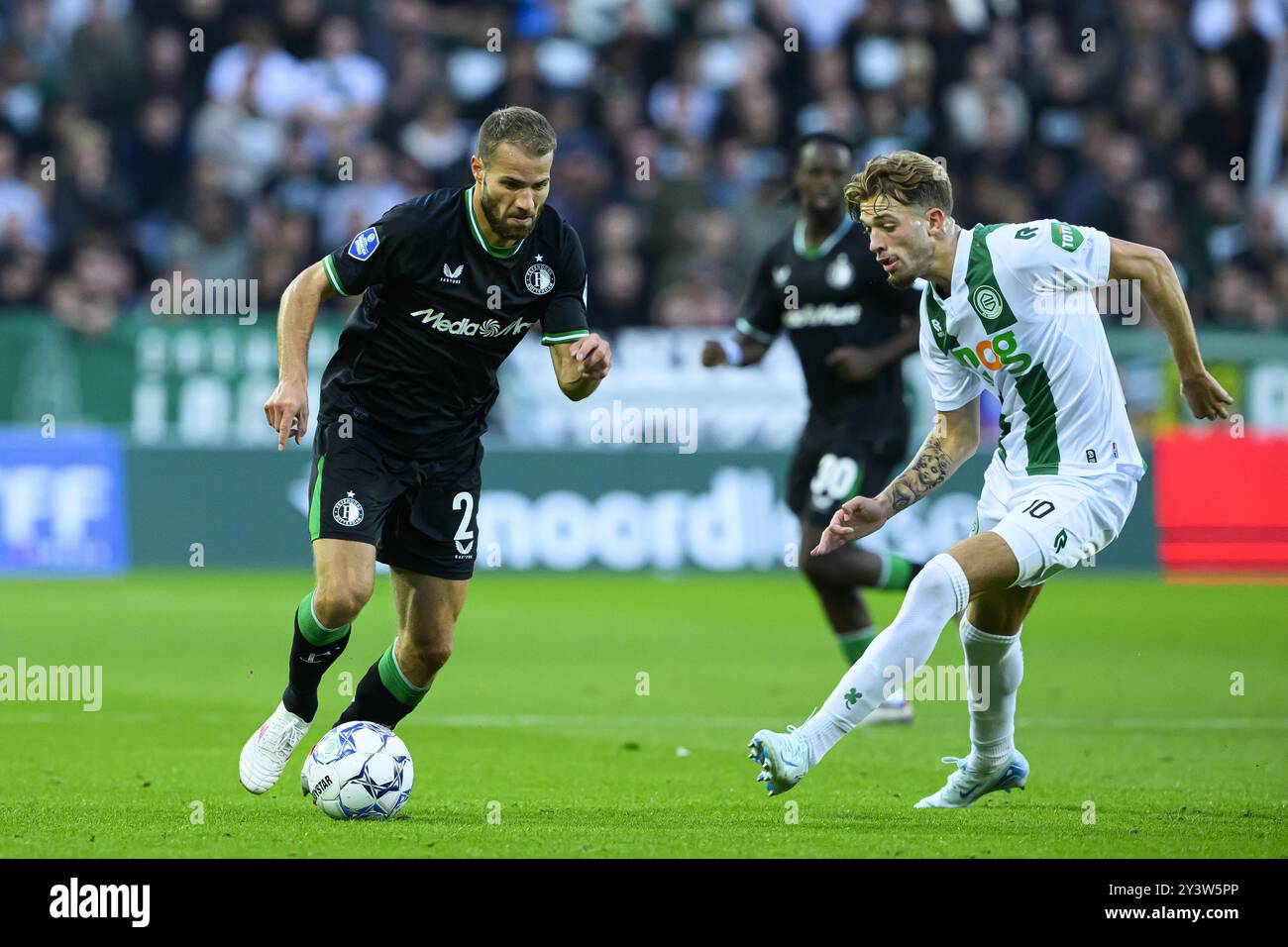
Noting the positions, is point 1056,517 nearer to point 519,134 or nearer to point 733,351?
point 519,134

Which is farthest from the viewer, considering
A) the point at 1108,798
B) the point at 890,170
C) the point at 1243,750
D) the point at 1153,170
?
the point at 1153,170

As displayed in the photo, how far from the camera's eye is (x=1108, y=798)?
23.6ft

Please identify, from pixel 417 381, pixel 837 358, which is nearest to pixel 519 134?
pixel 417 381

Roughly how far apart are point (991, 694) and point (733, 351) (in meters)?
Result: 3.48

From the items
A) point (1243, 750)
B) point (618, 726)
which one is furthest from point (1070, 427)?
point (618, 726)

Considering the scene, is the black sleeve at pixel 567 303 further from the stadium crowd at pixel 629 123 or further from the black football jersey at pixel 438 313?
the stadium crowd at pixel 629 123

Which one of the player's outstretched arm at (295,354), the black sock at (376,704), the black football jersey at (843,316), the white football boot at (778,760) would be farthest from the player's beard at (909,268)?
the black football jersey at (843,316)

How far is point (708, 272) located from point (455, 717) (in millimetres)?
10048

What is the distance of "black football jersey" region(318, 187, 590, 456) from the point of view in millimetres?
6906

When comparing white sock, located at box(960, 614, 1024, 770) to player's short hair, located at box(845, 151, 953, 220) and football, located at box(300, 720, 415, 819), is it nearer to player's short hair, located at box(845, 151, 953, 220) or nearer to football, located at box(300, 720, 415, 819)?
player's short hair, located at box(845, 151, 953, 220)

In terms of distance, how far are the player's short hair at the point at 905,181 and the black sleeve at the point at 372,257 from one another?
1.64 m

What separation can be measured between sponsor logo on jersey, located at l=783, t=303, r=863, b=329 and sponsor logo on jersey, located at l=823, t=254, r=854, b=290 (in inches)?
4.3

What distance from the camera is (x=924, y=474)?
689cm

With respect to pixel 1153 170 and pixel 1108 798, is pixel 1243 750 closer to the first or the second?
pixel 1108 798
